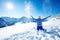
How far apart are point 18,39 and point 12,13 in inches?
31.0

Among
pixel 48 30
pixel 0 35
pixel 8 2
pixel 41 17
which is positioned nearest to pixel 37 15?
pixel 41 17

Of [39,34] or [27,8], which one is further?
[27,8]

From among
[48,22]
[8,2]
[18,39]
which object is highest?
[8,2]

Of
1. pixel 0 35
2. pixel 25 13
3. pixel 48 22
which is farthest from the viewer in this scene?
pixel 48 22

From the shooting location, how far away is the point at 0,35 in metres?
1.74

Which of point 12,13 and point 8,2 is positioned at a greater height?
point 8,2

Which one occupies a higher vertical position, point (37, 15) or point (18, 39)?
point (37, 15)

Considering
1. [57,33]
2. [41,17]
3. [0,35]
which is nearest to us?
[0,35]

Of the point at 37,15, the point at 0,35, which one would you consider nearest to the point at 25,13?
the point at 37,15

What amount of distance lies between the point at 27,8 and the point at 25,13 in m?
0.14

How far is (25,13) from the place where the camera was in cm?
217

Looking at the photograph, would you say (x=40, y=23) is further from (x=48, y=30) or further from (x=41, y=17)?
(x=48, y=30)

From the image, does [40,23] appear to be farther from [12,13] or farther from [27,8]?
[12,13]

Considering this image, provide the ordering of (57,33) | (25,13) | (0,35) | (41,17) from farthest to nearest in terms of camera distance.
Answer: (25,13), (41,17), (57,33), (0,35)
